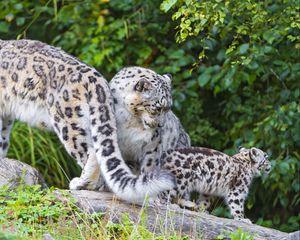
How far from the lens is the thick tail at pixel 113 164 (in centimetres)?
769

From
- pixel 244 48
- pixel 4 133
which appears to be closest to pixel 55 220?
pixel 4 133

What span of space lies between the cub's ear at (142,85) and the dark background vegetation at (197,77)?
79.8 inches

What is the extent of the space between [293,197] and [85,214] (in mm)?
5128

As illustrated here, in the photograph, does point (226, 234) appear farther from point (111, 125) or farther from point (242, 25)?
point (242, 25)

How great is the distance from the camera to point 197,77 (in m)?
12.2

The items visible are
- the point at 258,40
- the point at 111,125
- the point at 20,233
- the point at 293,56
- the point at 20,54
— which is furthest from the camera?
the point at 293,56

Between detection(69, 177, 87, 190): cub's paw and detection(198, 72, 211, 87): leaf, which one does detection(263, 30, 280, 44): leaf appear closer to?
detection(198, 72, 211, 87): leaf

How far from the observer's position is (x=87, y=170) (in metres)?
8.42

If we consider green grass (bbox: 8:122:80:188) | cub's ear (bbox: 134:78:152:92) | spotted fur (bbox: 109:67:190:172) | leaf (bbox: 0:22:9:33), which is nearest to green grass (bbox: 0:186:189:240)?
spotted fur (bbox: 109:67:190:172)

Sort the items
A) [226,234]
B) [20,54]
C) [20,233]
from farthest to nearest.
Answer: [20,54], [226,234], [20,233]

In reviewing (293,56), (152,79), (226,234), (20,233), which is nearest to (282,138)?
(293,56)

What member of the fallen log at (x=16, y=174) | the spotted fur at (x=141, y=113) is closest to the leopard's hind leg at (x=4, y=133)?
the fallen log at (x=16, y=174)

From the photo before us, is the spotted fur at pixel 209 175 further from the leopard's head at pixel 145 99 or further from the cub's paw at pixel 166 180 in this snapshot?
the cub's paw at pixel 166 180

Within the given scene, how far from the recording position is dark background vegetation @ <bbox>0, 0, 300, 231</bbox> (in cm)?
1089
